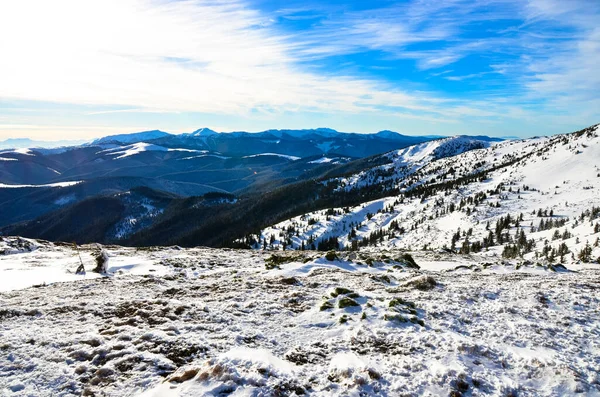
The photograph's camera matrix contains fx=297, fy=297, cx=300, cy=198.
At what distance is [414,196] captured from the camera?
130 metres

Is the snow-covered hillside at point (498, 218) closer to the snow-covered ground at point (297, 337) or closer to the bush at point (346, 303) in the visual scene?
the snow-covered ground at point (297, 337)

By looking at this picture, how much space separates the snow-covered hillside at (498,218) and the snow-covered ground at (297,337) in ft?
86.7

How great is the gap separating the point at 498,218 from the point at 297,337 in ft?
256

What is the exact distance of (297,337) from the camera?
10.4 meters

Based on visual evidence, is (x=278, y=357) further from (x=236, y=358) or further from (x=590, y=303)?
(x=590, y=303)

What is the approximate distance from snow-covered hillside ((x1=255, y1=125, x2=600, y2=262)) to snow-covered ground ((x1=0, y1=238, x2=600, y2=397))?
26.4m

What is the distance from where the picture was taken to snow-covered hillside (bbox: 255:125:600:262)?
46.2 metres

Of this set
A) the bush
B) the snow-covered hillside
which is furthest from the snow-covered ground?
the snow-covered hillside

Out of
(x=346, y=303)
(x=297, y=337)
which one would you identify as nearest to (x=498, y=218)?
(x=346, y=303)

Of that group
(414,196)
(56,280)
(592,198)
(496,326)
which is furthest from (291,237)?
(496,326)

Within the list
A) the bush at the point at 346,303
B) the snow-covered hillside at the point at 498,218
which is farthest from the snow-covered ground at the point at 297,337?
the snow-covered hillside at the point at 498,218

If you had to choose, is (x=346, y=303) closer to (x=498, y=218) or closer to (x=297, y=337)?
(x=297, y=337)

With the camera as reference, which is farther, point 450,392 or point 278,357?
point 278,357

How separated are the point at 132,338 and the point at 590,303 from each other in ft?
63.0
